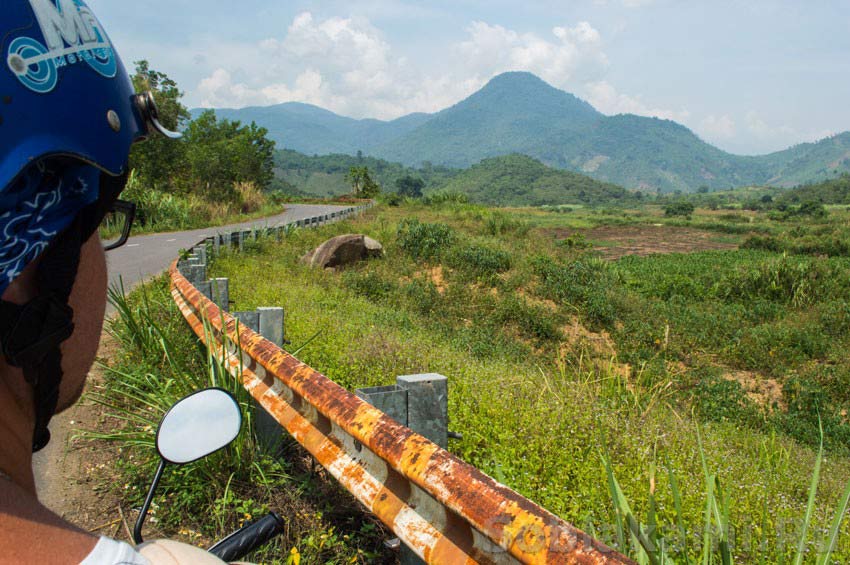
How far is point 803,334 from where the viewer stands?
1135 cm

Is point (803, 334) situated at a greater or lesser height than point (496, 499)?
lesser

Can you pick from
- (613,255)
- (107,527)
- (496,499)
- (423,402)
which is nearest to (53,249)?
(496,499)

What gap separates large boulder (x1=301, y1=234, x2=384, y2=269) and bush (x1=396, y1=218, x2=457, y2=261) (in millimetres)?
1179

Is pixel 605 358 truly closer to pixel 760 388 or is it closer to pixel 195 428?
pixel 760 388

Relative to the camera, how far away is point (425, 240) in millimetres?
16531

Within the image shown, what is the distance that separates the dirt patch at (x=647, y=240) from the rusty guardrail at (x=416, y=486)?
23.6m

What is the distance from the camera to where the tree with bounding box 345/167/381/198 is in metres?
53.1

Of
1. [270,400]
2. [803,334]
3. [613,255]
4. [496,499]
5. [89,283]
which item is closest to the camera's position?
[89,283]

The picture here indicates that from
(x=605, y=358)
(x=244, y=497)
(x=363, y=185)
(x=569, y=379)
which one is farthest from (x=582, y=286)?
(x=363, y=185)

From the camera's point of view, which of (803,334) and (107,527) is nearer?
(107,527)

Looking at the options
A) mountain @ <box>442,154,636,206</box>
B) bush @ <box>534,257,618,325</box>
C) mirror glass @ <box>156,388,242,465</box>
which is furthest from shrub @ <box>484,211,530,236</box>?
mountain @ <box>442,154,636,206</box>

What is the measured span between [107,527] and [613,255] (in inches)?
1018

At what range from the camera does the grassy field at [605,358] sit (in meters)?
3.02

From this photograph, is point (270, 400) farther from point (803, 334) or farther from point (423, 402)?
point (803, 334)
